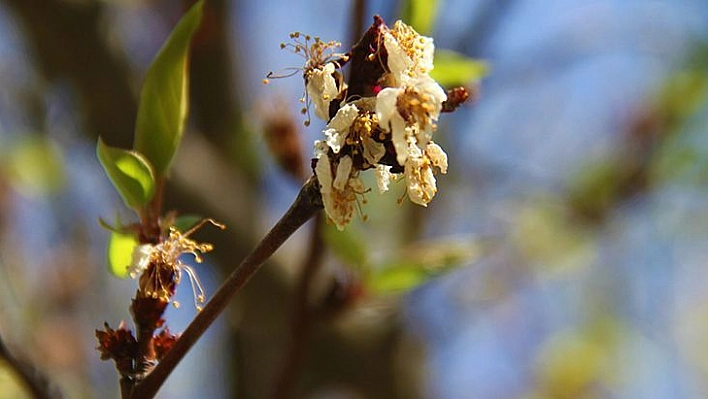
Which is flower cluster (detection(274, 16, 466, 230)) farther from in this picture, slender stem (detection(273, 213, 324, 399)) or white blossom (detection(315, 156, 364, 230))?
slender stem (detection(273, 213, 324, 399))

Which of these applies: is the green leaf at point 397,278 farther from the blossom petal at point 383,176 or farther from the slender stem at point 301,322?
the blossom petal at point 383,176

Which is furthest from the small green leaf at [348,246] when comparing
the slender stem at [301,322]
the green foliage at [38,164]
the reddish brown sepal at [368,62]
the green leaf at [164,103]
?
the green foliage at [38,164]

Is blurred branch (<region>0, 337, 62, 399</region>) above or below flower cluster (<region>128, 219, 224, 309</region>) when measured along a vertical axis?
below

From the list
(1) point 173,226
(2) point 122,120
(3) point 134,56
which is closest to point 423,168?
(1) point 173,226

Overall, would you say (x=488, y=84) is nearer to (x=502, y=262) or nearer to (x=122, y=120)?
(x=502, y=262)

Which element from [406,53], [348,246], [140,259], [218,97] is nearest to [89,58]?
[218,97]

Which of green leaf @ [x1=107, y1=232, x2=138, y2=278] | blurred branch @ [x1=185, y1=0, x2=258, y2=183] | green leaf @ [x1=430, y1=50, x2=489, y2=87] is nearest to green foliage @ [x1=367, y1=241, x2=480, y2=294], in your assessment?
green leaf @ [x1=430, y1=50, x2=489, y2=87]
